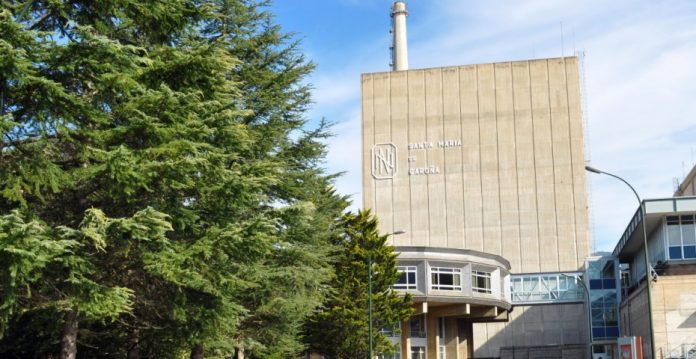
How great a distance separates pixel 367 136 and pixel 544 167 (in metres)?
18.5

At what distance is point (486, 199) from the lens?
81562mm

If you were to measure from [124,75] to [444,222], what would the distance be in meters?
67.9

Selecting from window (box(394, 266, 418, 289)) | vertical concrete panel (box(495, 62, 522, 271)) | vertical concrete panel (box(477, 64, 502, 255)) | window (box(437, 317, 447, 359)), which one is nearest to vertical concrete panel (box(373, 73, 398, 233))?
vertical concrete panel (box(477, 64, 502, 255))

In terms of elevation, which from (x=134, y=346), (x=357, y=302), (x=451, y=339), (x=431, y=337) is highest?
(x=357, y=302)

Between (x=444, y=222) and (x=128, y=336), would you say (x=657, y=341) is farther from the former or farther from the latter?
(x=444, y=222)

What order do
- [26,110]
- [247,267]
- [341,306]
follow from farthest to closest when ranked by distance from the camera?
[341,306] → [247,267] → [26,110]

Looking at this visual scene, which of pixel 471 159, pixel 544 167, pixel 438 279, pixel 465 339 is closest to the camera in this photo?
pixel 438 279

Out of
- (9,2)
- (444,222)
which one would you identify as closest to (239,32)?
(9,2)

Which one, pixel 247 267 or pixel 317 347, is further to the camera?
pixel 317 347

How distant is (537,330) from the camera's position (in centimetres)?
7644

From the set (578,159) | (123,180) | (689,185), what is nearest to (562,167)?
(578,159)

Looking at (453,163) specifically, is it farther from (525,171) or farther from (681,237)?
(681,237)

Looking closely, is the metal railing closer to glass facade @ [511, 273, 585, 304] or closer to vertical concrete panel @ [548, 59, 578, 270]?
glass facade @ [511, 273, 585, 304]

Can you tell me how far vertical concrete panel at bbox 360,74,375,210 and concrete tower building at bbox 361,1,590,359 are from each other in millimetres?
Result: 106
